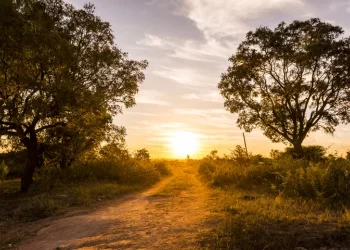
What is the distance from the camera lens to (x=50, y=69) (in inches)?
690

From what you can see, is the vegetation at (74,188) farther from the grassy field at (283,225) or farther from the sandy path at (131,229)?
the grassy field at (283,225)

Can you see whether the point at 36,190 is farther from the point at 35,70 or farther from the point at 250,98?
the point at 250,98

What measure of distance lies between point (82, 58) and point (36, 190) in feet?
26.4

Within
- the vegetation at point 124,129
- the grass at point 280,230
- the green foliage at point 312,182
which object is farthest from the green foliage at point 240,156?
the grass at point 280,230

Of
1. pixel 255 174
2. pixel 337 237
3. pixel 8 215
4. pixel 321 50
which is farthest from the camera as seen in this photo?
pixel 321 50

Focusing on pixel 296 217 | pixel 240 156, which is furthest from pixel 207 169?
pixel 296 217

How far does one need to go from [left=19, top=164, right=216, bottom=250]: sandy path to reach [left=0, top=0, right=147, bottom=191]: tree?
22.8 ft

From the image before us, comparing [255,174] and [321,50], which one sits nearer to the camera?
[255,174]

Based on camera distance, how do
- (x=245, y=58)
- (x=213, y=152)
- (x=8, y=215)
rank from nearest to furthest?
1. (x=8, y=215)
2. (x=245, y=58)
3. (x=213, y=152)

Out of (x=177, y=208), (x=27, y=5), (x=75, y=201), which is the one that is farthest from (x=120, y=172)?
(x=27, y=5)

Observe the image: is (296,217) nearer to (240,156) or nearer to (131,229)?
(131,229)

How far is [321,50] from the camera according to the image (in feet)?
88.4

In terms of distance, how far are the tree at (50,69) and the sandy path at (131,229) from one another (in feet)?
22.8

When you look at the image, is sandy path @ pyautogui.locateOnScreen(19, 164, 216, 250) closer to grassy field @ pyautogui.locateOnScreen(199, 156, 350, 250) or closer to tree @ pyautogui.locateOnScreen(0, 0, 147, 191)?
grassy field @ pyautogui.locateOnScreen(199, 156, 350, 250)
